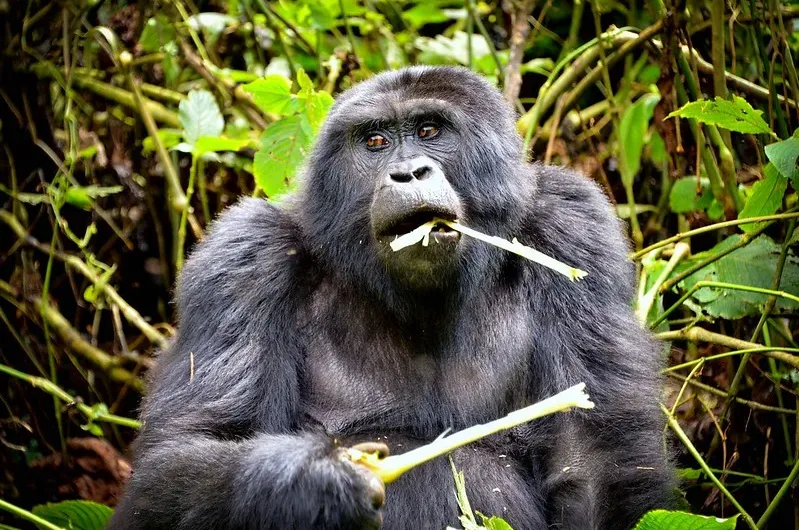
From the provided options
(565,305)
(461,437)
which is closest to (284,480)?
(461,437)

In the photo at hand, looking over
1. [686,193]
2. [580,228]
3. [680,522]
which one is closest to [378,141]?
[580,228]

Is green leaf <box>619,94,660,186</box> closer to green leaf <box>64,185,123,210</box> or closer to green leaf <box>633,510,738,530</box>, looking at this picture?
green leaf <box>633,510,738,530</box>

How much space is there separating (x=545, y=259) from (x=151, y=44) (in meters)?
3.60

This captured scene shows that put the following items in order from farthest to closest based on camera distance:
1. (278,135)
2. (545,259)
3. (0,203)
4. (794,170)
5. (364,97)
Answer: (0,203)
(278,135)
(364,97)
(794,170)
(545,259)

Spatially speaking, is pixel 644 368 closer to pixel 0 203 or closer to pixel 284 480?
pixel 284 480

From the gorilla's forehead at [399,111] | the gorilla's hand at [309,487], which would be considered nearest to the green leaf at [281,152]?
the gorilla's forehead at [399,111]

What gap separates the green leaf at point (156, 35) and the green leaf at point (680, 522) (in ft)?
13.8

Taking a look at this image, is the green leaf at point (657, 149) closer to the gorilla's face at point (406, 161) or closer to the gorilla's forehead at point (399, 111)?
the gorilla's face at point (406, 161)

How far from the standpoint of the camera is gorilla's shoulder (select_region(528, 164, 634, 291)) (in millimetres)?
3816

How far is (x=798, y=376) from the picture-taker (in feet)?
13.0

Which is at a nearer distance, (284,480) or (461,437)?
(461,437)

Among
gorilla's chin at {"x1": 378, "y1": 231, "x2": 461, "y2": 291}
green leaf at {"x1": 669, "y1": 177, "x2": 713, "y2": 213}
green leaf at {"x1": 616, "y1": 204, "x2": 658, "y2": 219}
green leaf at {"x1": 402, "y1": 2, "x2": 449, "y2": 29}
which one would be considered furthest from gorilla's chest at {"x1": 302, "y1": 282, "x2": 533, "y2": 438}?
green leaf at {"x1": 402, "y1": 2, "x2": 449, "y2": 29}

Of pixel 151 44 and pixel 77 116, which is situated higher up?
pixel 151 44

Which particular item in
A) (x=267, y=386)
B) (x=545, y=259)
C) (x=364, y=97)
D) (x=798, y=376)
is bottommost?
(x=798, y=376)
